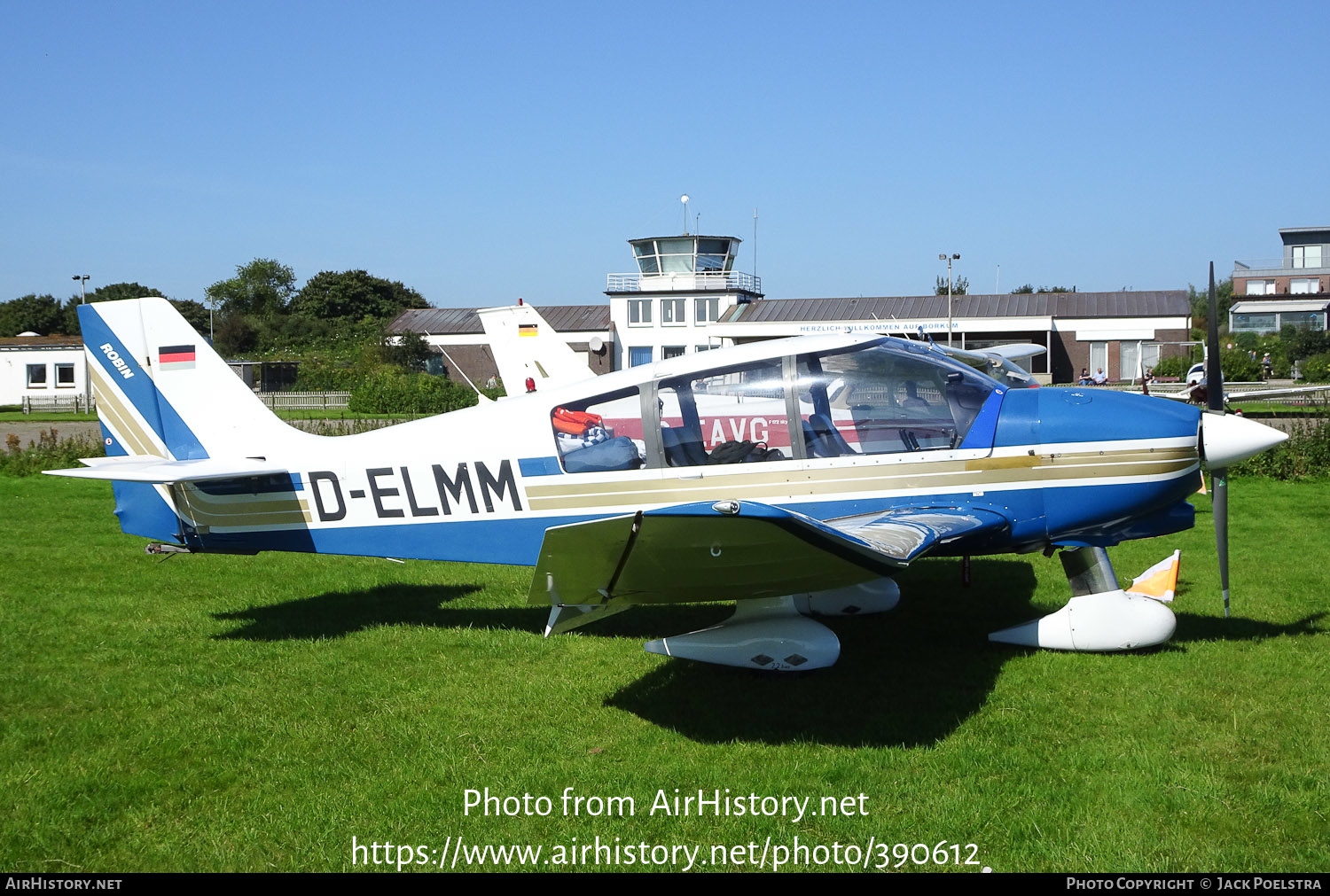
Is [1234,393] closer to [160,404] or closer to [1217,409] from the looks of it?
[1217,409]

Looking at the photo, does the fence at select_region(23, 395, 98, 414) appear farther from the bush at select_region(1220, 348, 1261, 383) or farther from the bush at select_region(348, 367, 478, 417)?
the bush at select_region(1220, 348, 1261, 383)

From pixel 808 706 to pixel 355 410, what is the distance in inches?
1497

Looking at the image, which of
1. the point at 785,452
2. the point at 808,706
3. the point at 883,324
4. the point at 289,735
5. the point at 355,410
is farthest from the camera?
the point at 883,324

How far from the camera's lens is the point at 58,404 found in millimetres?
47625

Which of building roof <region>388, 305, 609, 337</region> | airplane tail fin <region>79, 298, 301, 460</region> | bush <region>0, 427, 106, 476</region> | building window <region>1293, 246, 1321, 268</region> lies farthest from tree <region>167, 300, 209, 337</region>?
building window <region>1293, 246, 1321, 268</region>

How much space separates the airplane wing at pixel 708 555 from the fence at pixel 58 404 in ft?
150

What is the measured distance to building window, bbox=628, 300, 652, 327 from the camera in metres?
56.6

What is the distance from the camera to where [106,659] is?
681 centimetres

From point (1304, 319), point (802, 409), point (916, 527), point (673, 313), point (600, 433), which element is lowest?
point (916, 527)

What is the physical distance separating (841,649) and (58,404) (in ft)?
168

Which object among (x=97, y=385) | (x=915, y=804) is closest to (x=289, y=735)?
(x=915, y=804)

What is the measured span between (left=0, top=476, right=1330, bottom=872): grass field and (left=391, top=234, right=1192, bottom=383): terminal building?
44032 millimetres

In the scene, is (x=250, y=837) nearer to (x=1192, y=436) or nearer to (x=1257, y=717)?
(x=1257, y=717)

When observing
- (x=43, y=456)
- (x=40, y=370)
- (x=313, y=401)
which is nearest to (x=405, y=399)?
(x=313, y=401)
